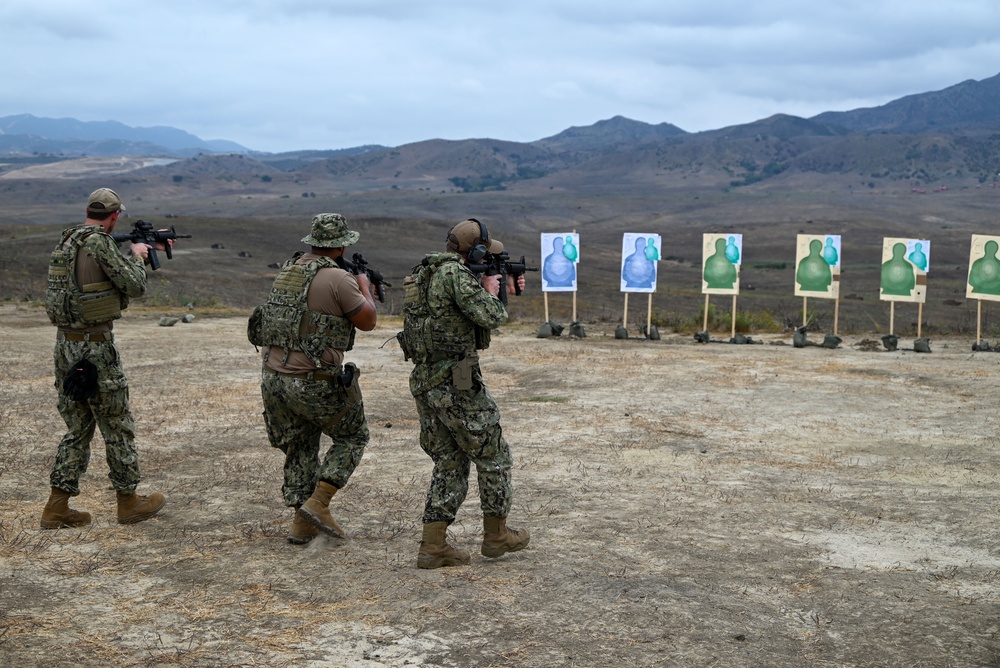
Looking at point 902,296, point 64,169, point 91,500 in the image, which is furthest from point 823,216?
point 64,169

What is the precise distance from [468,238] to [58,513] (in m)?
3.17

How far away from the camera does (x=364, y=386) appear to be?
12.9m

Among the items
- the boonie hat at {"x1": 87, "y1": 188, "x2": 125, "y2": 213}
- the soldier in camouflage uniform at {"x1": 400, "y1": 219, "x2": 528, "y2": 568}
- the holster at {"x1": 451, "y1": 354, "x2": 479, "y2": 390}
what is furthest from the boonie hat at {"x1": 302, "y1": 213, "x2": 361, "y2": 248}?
the boonie hat at {"x1": 87, "y1": 188, "x2": 125, "y2": 213}

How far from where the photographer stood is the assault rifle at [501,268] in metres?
5.75

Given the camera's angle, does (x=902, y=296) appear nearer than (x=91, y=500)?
No

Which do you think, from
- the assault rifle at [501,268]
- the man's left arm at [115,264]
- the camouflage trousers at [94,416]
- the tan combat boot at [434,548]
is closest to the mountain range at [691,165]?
the man's left arm at [115,264]

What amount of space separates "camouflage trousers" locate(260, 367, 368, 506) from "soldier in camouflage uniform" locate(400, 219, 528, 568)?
0.50 m

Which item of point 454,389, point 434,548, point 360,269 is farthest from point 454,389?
point 360,269

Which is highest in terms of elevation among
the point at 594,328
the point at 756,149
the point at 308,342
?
the point at 756,149

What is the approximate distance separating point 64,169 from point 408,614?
573 ft

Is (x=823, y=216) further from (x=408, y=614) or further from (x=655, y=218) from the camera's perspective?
(x=408, y=614)

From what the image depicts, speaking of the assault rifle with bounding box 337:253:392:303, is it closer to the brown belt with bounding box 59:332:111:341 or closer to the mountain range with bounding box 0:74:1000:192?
the brown belt with bounding box 59:332:111:341

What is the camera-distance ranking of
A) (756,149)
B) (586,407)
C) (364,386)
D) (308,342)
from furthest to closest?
(756,149), (364,386), (586,407), (308,342)

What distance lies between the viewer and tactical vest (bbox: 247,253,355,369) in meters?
5.83
